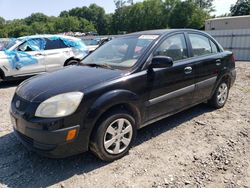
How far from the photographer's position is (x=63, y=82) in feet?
10.3

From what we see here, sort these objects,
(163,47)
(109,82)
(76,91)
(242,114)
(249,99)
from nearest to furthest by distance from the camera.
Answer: (76,91) < (109,82) < (163,47) < (242,114) < (249,99)

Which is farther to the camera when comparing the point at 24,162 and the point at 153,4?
the point at 153,4

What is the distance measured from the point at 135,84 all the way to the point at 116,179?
122 centimetres

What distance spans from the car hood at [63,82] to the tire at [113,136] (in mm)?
486

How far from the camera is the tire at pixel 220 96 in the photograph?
4966mm

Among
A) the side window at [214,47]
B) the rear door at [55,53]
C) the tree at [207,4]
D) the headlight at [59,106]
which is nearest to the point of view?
the headlight at [59,106]

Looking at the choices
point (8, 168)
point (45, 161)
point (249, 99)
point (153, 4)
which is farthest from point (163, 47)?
point (153, 4)

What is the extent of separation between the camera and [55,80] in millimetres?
3244

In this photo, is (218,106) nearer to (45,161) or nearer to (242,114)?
(242,114)

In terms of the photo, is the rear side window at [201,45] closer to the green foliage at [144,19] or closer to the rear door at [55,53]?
the rear door at [55,53]

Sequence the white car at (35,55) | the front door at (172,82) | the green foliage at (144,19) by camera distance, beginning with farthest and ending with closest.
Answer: the green foliage at (144,19) → the white car at (35,55) → the front door at (172,82)

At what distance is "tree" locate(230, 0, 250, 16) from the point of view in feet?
229

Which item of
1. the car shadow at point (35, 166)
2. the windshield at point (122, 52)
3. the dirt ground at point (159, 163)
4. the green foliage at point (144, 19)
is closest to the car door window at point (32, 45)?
the dirt ground at point (159, 163)

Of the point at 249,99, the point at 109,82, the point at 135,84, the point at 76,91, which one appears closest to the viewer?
the point at 76,91
